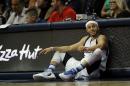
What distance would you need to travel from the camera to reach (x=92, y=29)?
23.5 ft

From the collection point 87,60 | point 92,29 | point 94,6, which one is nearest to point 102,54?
point 87,60

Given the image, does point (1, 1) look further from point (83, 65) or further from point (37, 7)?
point (83, 65)

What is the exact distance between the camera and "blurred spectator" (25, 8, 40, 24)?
28.1 ft

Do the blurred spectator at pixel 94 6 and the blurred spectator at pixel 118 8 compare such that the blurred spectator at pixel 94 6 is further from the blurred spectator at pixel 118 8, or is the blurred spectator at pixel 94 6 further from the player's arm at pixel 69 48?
the player's arm at pixel 69 48

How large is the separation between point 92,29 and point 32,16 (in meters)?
1.88

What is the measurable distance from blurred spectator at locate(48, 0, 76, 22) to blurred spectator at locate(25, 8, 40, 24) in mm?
355

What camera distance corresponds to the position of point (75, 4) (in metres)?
9.28

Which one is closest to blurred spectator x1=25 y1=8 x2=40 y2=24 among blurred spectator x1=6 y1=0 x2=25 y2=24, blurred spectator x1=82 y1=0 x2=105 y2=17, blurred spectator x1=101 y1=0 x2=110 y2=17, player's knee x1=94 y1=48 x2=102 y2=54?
blurred spectator x1=6 y1=0 x2=25 y2=24

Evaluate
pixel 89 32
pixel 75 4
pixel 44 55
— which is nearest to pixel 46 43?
pixel 44 55

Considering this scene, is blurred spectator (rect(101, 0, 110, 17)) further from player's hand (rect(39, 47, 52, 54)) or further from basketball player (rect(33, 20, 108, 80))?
player's hand (rect(39, 47, 52, 54))

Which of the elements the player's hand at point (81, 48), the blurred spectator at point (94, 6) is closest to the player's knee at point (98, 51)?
the player's hand at point (81, 48)

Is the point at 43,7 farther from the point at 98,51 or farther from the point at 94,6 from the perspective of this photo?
the point at 98,51

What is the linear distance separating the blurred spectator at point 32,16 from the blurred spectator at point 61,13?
35 centimetres

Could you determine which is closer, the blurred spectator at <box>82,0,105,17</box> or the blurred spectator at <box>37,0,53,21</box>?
the blurred spectator at <box>82,0,105,17</box>
